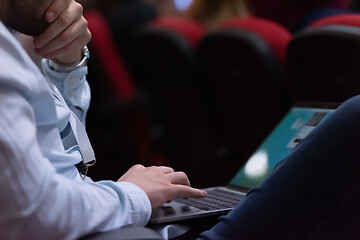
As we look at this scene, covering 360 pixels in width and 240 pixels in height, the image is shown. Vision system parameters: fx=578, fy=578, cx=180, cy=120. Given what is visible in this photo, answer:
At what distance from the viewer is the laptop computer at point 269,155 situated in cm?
108

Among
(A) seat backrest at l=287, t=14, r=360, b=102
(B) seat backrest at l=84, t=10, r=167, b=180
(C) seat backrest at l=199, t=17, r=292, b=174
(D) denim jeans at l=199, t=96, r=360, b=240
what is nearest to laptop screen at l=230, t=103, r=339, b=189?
(A) seat backrest at l=287, t=14, r=360, b=102

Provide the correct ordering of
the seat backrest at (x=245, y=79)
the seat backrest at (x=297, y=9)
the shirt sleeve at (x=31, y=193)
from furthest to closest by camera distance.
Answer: the seat backrest at (x=297, y=9) → the seat backrest at (x=245, y=79) → the shirt sleeve at (x=31, y=193)

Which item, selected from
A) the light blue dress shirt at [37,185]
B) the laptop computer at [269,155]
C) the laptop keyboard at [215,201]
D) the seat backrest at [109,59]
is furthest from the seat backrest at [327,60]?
the seat backrest at [109,59]

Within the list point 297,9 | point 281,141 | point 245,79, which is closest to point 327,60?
point 281,141

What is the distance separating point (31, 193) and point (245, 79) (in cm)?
120

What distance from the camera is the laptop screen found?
3.96 ft

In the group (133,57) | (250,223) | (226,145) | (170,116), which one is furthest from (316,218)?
(133,57)

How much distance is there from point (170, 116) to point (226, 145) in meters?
0.41

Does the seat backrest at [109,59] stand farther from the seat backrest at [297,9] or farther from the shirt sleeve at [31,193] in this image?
the shirt sleeve at [31,193]

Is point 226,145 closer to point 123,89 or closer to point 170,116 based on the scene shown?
point 170,116

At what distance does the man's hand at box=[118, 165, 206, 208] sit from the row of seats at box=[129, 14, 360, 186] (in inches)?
21.4

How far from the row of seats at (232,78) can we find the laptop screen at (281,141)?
130 millimetres

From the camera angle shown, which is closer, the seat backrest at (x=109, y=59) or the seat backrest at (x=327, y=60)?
the seat backrest at (x=327, y=60)

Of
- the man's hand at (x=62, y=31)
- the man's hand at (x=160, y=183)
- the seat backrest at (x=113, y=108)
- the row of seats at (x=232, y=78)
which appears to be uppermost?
the man's hand at (x=62, y=31)
